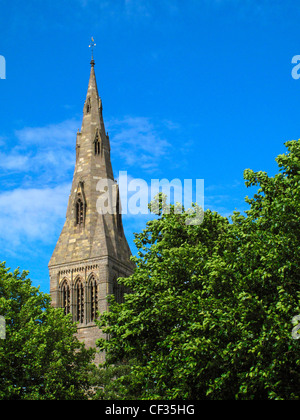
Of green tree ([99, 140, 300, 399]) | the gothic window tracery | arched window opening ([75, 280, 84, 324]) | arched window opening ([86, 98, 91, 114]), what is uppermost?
arched window opening ([86, 98, 91, 114])

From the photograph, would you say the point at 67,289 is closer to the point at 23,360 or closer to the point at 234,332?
the point at 23,360

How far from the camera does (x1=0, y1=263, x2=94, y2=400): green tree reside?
3912 centimetres

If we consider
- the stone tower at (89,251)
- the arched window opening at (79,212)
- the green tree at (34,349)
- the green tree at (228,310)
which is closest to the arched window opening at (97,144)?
the stone tower at (89,251)

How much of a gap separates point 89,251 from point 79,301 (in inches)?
238

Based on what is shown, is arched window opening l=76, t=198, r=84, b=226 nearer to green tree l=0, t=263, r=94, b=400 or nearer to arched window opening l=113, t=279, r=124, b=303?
arched window opening l=113, t=279, r=124, b=303

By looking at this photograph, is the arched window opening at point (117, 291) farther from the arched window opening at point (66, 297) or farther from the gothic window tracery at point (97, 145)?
the gothic window tracery at point (97, 145)

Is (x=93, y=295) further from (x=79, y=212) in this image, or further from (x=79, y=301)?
(x=79, y=212)

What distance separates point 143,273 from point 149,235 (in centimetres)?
376

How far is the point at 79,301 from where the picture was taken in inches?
3105

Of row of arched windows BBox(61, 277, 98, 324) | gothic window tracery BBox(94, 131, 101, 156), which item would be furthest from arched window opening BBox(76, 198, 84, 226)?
gothic window tracery BBox(94, 131, 101, 156)

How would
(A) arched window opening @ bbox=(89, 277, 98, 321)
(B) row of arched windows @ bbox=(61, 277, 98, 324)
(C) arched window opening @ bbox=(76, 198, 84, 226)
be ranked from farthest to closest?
(C) arched window opening @ bbox=(76, 198, 84, 226) < (A) arched window opening @ bbox=(89, 277, 98, 321) < (B) row of arched windows @ bbox=(61, 277, 98, 324)

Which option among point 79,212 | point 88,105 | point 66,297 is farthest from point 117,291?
point 88,105

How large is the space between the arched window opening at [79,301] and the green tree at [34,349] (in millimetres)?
27312
